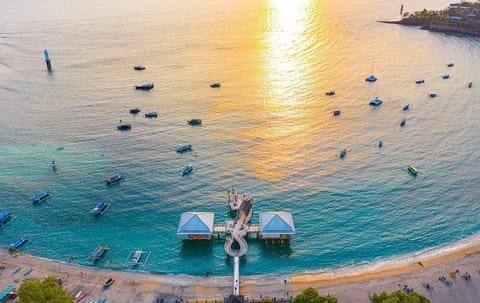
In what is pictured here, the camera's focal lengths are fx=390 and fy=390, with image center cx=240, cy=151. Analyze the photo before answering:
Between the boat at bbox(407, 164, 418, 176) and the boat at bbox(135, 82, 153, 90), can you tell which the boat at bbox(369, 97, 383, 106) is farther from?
the boat at bbox(135, 82, 153, 90)

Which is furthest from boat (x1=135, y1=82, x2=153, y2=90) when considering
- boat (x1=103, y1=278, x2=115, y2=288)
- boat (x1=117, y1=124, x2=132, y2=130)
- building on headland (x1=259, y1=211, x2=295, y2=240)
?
boat (x1=103, y1=278, x2=115, y2=288)

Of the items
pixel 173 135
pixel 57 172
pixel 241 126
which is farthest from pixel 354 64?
pixel 57 172

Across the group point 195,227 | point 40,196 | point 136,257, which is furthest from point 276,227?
point 40,196

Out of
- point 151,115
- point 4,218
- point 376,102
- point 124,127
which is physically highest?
point 376,102

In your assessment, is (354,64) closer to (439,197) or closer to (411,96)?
(411,96)

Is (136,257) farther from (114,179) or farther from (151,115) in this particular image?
(151,115)

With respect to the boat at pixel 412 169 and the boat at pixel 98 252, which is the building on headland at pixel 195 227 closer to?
the boat at pixel 98 252
